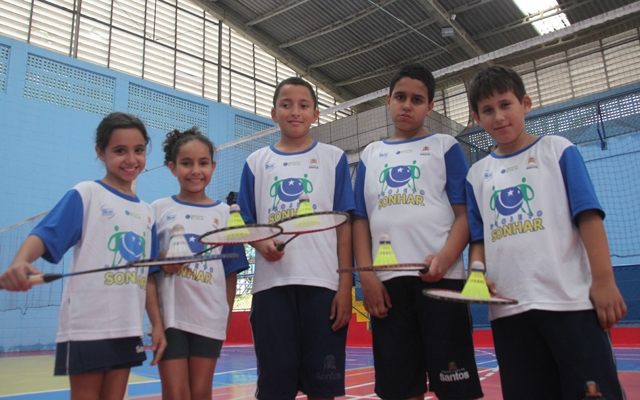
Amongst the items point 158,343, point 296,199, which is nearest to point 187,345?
point 158,343

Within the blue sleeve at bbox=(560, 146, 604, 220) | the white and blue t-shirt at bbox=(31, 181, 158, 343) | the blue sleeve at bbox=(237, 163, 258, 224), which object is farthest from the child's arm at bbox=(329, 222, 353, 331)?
the blue sleeve at bbox=(560, 146, 604, 220)

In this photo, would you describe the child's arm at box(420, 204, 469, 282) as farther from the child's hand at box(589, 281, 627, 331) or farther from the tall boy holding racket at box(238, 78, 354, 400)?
the child's hand at box(589, 281, 627, 331)

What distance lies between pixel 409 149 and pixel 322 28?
14.1 m

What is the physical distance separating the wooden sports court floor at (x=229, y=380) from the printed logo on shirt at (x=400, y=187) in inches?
114

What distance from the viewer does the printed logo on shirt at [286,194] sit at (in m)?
2.40

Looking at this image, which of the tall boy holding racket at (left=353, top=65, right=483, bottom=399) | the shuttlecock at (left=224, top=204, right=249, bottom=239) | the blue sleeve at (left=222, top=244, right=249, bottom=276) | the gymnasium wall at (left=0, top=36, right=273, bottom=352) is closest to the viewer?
the shuttlecock at (left=224, top=204, right=249, bottom=239)

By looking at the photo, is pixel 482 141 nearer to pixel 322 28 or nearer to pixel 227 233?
pixel 322 28

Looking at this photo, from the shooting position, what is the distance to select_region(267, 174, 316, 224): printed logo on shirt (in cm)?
240

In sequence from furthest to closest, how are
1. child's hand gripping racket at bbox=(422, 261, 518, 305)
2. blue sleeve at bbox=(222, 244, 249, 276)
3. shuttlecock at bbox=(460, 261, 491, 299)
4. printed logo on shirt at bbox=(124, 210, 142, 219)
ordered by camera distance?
blue sleeve at bbox=(222, 244, 249, 276), printed logo on shirt at bbox=(124, 210, 142, 219), shuttlecock at bbox=(460, 261, 491, 299), child's hand gripping racket at bbox=(422, 261, 518, 305)

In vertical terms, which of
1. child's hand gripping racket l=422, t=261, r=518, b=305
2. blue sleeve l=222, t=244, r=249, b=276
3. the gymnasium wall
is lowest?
child's hand gripping racket l=422, t=261, r=518, b=305

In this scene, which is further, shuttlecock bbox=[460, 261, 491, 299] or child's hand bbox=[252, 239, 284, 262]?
child's hand bbox=[252, 239, 284, 262]

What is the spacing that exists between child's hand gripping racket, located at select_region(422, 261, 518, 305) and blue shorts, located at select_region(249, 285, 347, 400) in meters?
0.71

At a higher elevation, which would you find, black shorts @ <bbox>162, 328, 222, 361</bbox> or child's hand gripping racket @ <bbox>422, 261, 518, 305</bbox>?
child's hand gripping racket @ <bbox>422, 261, 518, 305</bbox>

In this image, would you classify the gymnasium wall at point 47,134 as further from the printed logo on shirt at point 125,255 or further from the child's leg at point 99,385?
the child's leg at point 99,385
